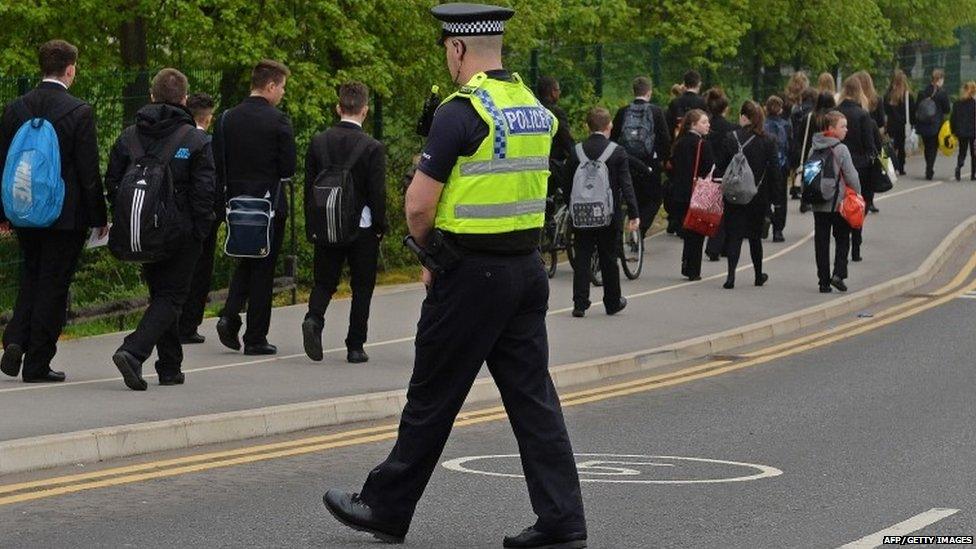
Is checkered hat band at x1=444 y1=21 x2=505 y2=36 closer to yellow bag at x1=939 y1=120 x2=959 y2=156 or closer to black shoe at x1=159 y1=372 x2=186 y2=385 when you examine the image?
black shoe at x1=159 y1=372 x2=186 y2=385

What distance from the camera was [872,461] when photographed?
10445mm

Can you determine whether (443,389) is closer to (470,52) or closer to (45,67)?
(470,52)

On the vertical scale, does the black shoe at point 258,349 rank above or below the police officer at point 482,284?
below

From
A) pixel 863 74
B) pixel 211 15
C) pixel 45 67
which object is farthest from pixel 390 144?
pixel 45 67

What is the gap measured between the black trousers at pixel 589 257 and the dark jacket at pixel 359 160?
3.78 meters

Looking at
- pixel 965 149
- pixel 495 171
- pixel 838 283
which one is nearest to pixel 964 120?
pixel 965 149

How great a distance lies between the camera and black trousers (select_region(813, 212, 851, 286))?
19.7 m

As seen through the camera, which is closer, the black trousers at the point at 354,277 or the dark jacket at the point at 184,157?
the dark jacket at the point at 184,157

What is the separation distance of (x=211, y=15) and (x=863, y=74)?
8307 millimetres

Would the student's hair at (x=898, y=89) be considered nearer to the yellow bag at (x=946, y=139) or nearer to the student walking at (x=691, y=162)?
the yellow bag at (x=946, y=139)

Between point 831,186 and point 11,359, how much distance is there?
30.2 feet

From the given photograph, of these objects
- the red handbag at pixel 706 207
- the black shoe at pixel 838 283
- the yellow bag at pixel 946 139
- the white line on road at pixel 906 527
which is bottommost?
the yellow bag at pixel 946 139

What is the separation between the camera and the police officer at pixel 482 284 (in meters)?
7.69

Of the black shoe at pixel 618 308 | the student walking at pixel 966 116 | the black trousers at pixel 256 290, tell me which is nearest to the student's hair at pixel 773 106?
the black shoe at pixel 618 308
